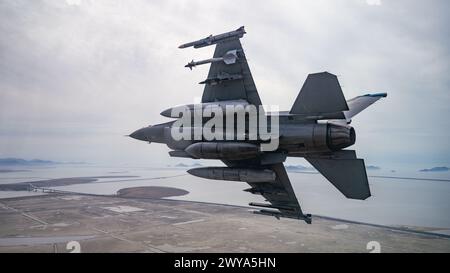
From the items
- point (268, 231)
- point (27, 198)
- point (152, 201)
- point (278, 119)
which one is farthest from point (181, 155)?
point (27, 198)

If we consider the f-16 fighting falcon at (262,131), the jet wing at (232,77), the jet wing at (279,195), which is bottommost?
the jet wing at (279,195)

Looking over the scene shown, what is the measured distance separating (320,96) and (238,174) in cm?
629

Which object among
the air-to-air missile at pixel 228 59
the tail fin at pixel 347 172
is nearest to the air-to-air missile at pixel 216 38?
the air-to-air missile at pixel 228 59

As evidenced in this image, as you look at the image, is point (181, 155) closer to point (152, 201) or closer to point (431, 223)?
point (431, 223)

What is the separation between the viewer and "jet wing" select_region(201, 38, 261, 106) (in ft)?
54.1

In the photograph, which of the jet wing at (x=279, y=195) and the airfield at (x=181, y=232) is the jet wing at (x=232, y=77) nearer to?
the jet wing at (x=279, y=195)

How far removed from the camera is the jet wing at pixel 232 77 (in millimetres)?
16484

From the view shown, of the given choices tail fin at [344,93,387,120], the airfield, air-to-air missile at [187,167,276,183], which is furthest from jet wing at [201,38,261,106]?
the airfield

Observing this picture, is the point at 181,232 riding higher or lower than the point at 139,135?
lower

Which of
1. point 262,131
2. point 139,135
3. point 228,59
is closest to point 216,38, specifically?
point 228,59

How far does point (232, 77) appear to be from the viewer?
16703mm

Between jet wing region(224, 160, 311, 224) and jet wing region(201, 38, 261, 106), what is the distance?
13.7ft

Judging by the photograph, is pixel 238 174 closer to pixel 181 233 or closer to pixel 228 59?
pixel 228 59

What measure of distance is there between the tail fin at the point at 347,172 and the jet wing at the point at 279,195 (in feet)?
8.20
